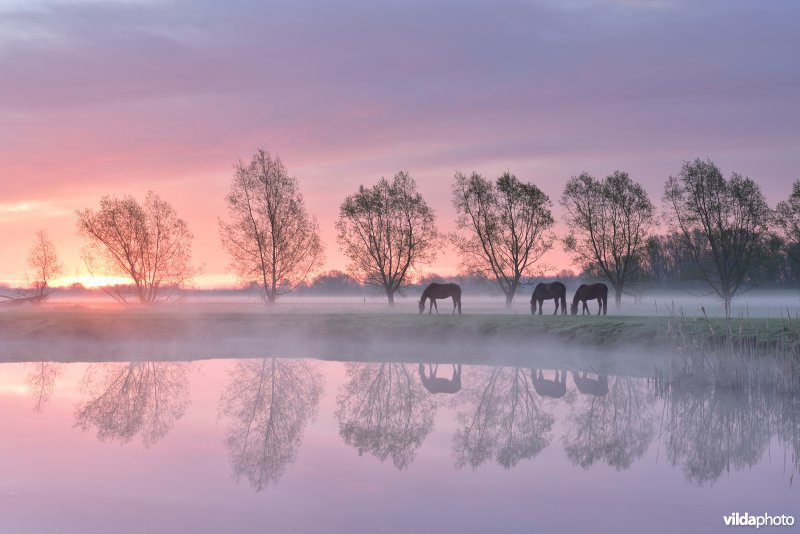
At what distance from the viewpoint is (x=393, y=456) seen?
12.9 meters

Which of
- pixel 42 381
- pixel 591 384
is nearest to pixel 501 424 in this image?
pixel 591 384

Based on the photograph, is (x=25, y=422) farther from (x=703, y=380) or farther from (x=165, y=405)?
(x=703, y=380)

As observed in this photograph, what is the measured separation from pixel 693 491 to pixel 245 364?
2155 cm

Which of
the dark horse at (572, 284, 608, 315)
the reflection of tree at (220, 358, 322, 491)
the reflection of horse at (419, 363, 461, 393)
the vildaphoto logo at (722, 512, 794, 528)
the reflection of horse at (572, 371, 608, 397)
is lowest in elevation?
the reflection of horse at (419, 363, 461, 393)

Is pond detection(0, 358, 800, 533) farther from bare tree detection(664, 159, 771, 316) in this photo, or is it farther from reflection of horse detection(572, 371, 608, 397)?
bare tree detection(664, 159, 771, 316)

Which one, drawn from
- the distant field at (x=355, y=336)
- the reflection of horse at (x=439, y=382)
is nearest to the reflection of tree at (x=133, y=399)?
the distant field at (x=355, y=336)

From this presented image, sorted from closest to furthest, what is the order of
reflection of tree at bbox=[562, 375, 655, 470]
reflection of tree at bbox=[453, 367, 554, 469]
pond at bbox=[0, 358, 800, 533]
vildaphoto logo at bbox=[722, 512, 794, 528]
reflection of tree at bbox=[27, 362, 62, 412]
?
vildaphoto logo at bbox=[722, 512, 794, 528], pond at bbox=[0, 358, 800, 533], reflection of tree at bbox=[562, 375, 655, 470], reflection of tree at bbox=[453, 367, 554, 469], reflection of tree at bbox=[27, 362, 62, 412]

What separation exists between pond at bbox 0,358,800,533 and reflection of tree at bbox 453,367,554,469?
0.26ft

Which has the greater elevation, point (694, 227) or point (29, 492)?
point (694, 227)

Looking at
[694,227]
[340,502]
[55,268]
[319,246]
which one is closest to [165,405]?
[340,502]

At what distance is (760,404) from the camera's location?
58.9ft

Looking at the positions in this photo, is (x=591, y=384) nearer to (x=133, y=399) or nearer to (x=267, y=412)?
(x=267, y=412)

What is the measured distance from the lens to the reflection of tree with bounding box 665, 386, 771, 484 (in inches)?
485

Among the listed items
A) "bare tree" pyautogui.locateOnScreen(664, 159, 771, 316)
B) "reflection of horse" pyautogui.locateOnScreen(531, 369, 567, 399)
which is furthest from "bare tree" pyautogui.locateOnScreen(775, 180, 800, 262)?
"reflection of horse" pyautogui.locateOnScreen(531, 369, 567, 399)
